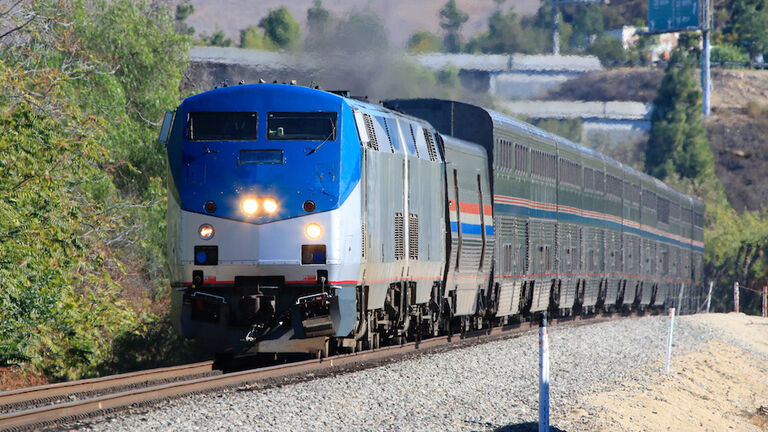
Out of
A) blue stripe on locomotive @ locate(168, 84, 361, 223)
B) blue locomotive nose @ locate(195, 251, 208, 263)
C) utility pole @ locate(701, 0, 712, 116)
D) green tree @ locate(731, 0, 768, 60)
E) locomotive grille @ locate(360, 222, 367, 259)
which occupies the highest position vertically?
green tree @ locate(731, 0, 768, 60)

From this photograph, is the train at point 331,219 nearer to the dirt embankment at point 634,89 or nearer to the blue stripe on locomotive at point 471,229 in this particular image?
the blue stripe on locomotive at point 471,229

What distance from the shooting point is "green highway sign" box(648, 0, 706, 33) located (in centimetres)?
8725

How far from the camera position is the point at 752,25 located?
481 feet

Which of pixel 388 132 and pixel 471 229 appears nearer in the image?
pixel 388 132

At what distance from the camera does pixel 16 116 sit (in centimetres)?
1608

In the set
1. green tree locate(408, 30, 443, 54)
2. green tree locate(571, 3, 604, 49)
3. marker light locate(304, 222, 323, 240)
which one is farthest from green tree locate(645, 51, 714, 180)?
marker light locate(304, 222, 323, 240)

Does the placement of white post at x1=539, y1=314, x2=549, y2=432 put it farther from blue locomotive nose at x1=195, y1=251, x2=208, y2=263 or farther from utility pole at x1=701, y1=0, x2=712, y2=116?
utility pole at x1=701, y1=0, x2=712, y2=116

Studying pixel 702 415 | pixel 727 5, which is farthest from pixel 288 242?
pixel 727 5

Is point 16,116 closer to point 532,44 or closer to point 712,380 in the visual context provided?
point 712,380

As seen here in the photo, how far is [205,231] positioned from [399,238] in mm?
3683

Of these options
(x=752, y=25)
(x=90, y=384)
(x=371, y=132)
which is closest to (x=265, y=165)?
(x=371, y=132)

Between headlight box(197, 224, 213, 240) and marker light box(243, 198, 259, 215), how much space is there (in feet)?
1.65

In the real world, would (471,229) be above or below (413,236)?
above

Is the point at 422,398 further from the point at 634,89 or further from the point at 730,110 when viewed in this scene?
the point at 634,89
